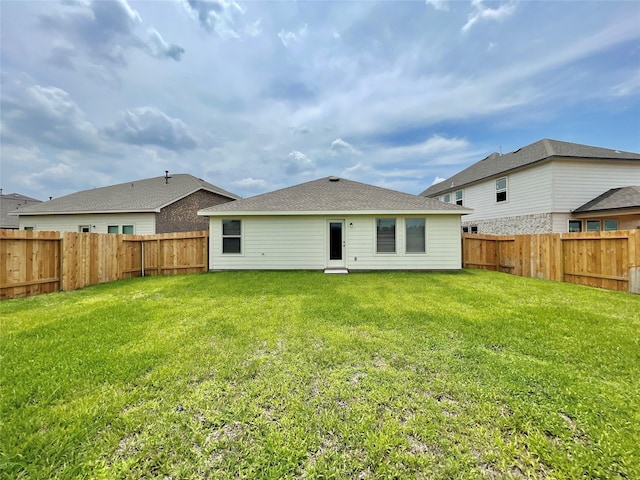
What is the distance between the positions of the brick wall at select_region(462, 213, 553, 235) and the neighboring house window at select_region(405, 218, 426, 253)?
6975 millimetres

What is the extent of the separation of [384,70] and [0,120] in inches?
559

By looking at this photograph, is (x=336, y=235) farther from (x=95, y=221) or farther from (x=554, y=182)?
(x=95, y=221)

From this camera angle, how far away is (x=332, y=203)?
11.0 m

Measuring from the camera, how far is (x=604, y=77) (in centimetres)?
1216

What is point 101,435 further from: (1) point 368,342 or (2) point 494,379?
(2) point 494,379

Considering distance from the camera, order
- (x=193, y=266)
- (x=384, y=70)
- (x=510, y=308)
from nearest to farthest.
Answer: (x=510, y=308) < (x=193, y=266) < (x=384, y=70)

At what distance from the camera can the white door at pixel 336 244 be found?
10852 millimetres

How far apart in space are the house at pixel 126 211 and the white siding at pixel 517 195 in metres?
16.0

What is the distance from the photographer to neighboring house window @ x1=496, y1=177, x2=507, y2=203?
14947mm

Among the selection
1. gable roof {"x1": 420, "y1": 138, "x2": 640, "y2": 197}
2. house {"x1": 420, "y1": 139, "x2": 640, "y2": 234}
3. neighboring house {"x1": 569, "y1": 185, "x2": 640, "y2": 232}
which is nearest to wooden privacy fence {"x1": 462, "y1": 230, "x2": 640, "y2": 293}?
house {"x1": 420, "y1": 139, "x2": 640, "y2": 234}

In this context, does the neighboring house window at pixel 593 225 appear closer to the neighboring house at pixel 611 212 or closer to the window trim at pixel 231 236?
the neighboring house at pixel 611 212

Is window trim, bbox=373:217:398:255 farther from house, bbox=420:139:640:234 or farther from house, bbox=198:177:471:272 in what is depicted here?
house, bbox=420:139:640:234

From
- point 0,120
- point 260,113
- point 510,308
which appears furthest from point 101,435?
point 260,113

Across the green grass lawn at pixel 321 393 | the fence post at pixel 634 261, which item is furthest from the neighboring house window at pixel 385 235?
the fence post at pixel 634 261
